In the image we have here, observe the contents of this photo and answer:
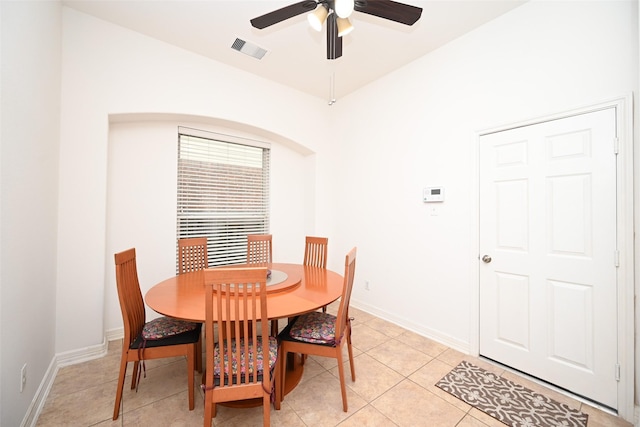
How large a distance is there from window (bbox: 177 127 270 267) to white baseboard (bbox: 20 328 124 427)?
1295 mm

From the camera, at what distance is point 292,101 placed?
12.8ft

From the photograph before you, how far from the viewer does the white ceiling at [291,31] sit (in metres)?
2.33

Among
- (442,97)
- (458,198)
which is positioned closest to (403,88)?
(442,97)

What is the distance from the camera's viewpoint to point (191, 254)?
2.82 meters

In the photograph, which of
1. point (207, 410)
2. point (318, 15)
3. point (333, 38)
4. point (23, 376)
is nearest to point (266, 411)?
point (207, 410)

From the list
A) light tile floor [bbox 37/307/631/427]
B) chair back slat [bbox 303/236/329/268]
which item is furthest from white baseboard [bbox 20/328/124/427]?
chair back slat [bbox 303/236/329/268]

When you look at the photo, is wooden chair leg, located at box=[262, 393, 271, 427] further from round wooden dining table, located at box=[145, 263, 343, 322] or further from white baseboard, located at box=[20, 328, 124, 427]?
white baseboard, located at box=[20, 328, 124, 427]

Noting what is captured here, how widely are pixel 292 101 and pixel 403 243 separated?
2.66 m

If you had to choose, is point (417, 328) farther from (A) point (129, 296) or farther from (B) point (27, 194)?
(B) point (27, 194)

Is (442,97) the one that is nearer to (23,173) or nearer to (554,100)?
(554,100)

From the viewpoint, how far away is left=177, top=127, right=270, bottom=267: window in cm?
335

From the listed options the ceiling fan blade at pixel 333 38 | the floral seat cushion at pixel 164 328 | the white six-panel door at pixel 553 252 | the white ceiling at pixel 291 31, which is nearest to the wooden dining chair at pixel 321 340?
the floral seat cushion at pixel 164 328

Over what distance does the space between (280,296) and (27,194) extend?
1.85 metres

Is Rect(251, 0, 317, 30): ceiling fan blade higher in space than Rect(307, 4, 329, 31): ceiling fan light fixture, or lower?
higher
